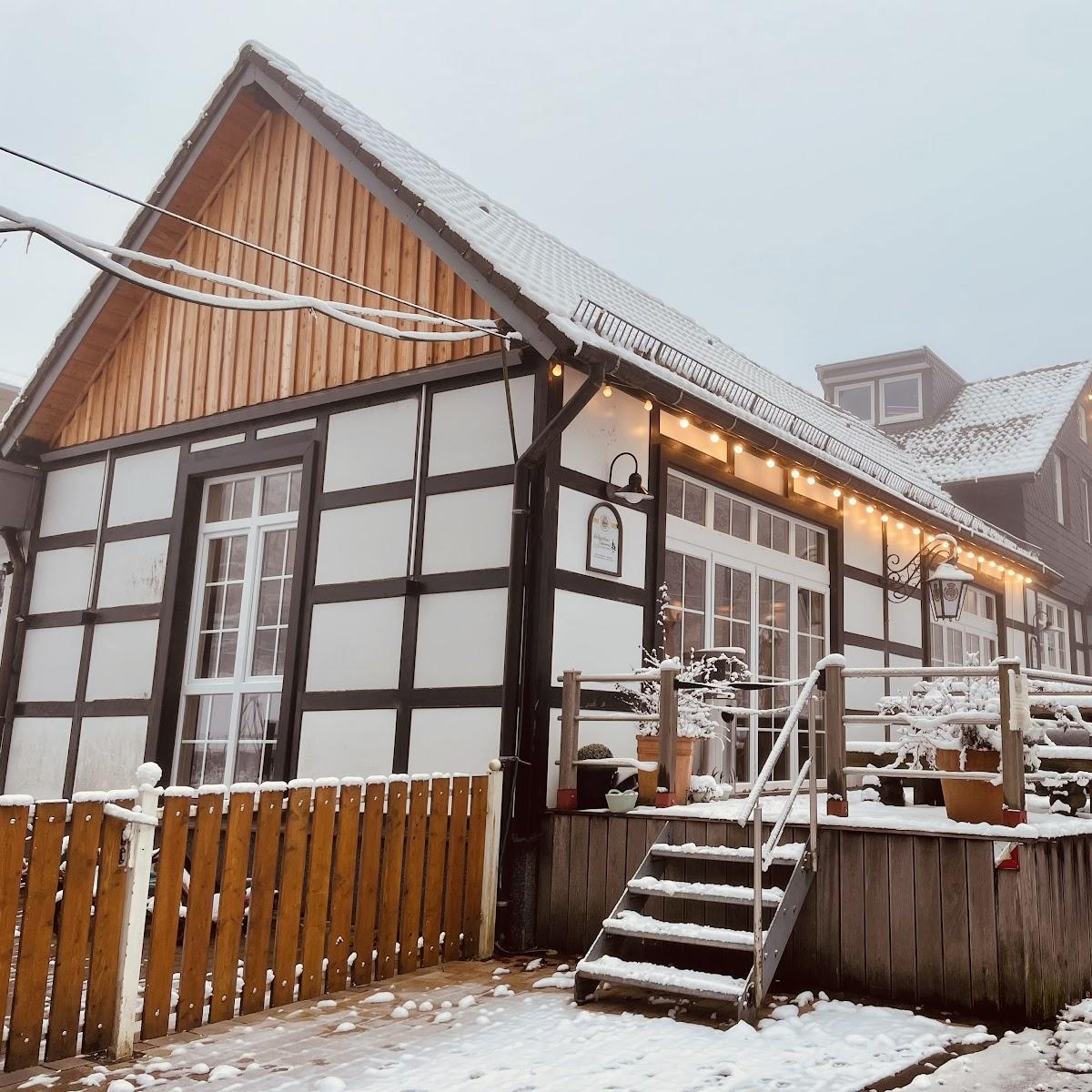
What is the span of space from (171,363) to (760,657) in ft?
18.4

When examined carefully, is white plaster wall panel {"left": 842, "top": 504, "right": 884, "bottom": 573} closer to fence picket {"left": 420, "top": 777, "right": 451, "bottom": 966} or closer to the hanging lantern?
the hanging lantern

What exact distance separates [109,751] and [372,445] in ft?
11.5

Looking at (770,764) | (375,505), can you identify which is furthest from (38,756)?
(770,764)

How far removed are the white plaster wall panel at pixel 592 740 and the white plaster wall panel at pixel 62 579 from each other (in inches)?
194

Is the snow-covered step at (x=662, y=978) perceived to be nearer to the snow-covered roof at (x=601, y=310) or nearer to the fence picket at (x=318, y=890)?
the fence picket at (x=318, y=890)

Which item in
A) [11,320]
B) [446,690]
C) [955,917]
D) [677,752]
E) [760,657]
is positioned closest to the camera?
[955,917]

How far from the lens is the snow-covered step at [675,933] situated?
4.91 m

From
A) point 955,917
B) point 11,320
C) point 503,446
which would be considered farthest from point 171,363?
point 11,320

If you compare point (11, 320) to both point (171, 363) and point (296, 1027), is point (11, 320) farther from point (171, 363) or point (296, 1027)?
point (296, 1027)

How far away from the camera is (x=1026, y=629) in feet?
49.0

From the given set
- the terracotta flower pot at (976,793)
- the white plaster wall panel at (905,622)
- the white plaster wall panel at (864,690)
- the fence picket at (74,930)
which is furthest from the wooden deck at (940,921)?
the white plaster wall panel at (905,622)

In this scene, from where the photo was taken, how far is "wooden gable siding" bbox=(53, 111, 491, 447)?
7766 millimetres

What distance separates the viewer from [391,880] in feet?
18.1

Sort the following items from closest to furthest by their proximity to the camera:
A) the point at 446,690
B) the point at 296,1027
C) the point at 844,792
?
the point at 296,1027, the point at 844,792, the point at 446,690
